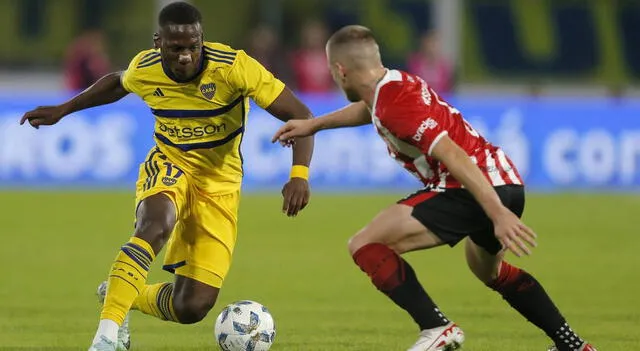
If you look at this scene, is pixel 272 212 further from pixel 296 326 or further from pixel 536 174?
pixel 296 326

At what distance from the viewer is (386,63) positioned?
26.1m

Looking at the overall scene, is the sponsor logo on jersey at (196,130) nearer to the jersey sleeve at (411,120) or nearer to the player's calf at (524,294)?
the jersey sleeve at (411,120)

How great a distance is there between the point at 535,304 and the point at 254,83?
1890 mm

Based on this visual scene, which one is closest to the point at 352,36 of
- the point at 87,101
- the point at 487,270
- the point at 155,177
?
the point at 487,270

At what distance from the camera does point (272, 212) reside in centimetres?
1548

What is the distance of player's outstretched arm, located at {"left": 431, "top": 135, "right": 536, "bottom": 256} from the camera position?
5871 millimetres

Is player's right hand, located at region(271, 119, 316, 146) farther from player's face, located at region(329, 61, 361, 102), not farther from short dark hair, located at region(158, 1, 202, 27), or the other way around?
short dark hair, located at region(158, 1, 202, 27)

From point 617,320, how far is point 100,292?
328 centimetres

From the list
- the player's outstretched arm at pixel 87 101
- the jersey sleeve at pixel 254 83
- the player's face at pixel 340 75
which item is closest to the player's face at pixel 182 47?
the jersey sleeve at pixel 254 83

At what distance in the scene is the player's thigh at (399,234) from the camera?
6195 millimetres

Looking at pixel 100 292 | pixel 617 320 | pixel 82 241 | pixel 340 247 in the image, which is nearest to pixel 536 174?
pixel 340 247

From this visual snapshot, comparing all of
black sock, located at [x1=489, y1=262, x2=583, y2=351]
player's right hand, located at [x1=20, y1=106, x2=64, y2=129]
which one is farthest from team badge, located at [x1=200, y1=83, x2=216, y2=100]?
black sock, located at [x1=489, y1=262, x2=583, y2=351]

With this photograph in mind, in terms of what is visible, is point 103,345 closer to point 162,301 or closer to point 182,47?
point 162,301

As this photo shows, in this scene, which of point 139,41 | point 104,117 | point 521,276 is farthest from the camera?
point 139,41
